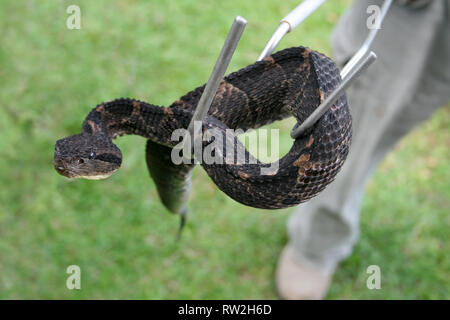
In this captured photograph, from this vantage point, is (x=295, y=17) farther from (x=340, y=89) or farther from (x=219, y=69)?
(x=219, y=69)

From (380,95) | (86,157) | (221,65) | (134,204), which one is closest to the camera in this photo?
(221,65)

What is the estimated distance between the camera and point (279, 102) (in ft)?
5.35

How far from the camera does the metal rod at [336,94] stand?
1151 mm

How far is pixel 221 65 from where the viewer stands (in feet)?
3.58

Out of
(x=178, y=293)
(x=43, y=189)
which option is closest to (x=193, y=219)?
(x=178, y=293)

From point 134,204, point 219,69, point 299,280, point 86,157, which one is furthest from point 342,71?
point 134,204

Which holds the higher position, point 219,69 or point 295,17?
point 295,17

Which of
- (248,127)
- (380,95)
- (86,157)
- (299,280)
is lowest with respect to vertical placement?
(299,280)

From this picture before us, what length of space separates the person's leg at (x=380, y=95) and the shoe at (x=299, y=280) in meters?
0.22

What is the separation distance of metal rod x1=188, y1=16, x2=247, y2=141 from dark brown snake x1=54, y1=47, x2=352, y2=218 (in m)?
0.10

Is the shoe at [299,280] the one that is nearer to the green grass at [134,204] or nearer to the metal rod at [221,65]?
the green grass at [134,204]

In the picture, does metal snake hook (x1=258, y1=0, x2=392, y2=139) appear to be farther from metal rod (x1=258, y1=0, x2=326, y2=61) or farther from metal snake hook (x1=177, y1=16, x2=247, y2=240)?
metal snake hook (x1=177, y1=16, x2=247, y2=240)

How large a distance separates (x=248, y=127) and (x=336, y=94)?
20.4 inches

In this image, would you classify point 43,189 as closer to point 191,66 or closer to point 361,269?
point 191,66
